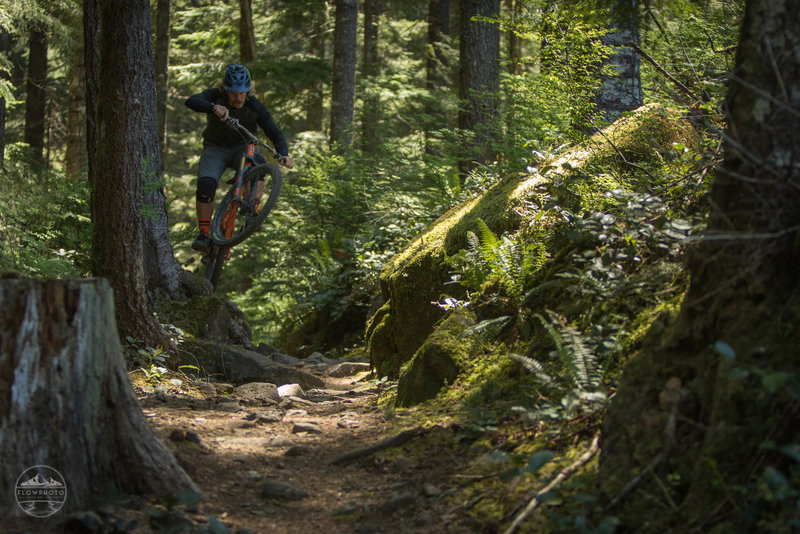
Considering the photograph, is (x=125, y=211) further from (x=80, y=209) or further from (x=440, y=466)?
(x=80, y=209)

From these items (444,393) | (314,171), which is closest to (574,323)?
(444,393)

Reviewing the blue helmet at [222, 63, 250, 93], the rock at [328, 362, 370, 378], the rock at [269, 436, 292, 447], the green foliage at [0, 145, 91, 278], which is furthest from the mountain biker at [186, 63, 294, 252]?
the rock at [269, 436, 292, 447]

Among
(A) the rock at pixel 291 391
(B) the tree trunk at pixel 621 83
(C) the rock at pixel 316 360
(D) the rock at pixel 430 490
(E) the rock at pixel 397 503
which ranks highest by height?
(B) the tree trunk at pixel 621 83

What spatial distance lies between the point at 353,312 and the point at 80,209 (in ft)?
14.4

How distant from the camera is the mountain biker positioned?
788 cm

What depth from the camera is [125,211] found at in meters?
5.80

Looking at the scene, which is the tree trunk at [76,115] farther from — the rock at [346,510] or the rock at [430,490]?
the rock at [430,490]

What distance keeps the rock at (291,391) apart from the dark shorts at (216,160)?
10.5 feet

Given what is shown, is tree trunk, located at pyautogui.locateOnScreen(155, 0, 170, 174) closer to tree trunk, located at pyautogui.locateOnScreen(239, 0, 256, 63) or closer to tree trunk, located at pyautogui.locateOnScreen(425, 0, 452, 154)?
tree trunk, located at pyautogui.locateOnScreen(239, 0, 256, 63)

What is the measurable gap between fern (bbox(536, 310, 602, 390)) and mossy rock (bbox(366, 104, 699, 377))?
169 cm

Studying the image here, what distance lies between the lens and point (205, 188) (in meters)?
8.09

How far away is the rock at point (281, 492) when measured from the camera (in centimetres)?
344

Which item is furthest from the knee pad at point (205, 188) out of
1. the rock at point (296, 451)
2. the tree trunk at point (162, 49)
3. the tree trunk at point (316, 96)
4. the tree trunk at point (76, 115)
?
the tree trunk at point (316, 96)

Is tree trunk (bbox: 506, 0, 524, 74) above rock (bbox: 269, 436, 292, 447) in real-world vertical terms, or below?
above
